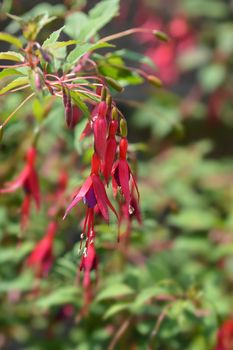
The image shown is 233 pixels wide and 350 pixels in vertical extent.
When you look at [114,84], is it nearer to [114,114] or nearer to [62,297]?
[114,114]

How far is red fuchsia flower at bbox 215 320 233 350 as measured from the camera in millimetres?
1114

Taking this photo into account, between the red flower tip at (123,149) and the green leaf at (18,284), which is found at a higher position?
the red flower tip at (123,149)

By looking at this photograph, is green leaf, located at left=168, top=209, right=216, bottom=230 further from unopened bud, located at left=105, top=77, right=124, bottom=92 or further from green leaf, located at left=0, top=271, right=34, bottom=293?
unopened bud, located at left=105, top=77, right=124, bottom=92

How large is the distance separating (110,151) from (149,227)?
57cm

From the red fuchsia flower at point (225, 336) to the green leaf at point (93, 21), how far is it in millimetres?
508

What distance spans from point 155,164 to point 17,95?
2.02ft

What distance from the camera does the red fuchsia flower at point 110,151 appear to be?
73cm

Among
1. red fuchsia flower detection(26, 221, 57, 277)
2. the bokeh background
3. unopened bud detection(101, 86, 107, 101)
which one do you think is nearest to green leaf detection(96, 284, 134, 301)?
the bokeh background

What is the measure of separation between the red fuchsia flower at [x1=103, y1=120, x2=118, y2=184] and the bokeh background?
200 mm

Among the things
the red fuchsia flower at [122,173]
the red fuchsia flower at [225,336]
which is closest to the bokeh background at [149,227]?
the red fuchsia flower at [225,336]

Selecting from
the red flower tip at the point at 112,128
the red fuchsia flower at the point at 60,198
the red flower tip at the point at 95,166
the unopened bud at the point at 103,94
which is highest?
the unopened bud at the point at 103,94

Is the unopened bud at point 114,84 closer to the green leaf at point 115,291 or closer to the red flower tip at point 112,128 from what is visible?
the red flower tip at point 112,128

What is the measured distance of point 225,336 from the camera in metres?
1.15

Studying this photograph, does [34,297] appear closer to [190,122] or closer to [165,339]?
[165,339]
